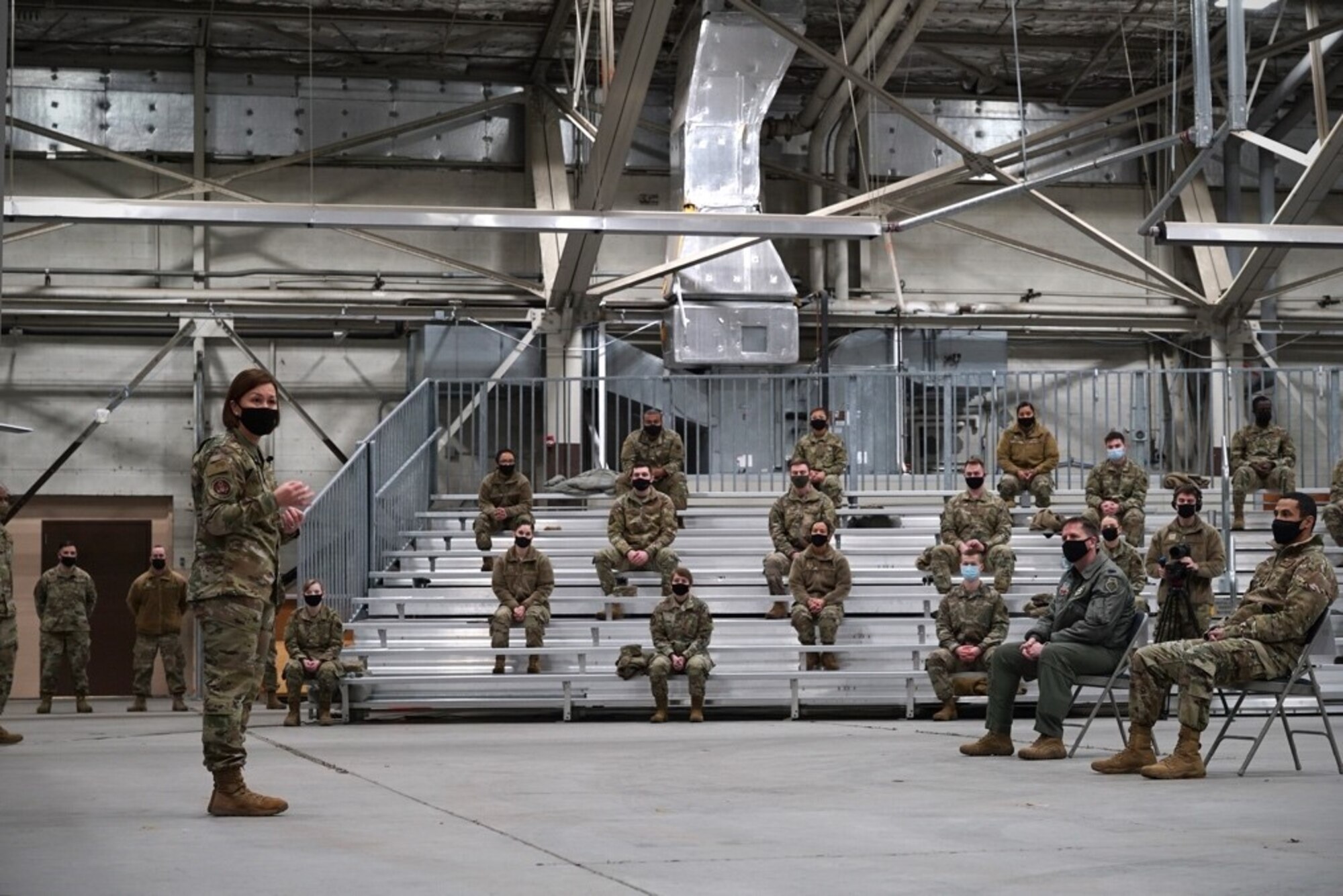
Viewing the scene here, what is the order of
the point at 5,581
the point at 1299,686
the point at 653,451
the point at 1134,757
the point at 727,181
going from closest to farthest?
the point at 1134,757 < the point at 1299,686 < the point at 5,581 < the point at 653,451 < the point at 727,181

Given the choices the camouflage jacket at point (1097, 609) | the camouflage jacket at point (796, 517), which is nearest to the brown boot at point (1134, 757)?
the camouflage jacket at point (1097, 609)

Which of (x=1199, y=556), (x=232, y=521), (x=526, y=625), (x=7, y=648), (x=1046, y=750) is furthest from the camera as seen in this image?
(x=526, y=625)

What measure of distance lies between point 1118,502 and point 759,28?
6.80 metres

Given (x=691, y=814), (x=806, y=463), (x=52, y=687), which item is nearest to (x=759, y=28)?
(x=806, y=463)

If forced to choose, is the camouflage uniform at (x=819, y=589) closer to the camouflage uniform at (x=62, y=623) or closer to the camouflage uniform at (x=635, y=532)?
the camouflage uniform at (x=635, y=532)

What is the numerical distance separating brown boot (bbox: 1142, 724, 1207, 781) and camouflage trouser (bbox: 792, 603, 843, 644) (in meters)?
6.36

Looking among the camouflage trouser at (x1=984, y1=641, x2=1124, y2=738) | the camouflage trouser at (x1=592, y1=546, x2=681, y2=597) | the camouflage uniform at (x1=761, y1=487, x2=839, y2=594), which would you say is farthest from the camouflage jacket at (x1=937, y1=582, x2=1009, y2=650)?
the camouflage trouser at (x1=984, y1=641, x2=1124, y2=738)

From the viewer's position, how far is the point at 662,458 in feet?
56.7

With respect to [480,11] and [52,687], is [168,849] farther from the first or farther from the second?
[480,11]

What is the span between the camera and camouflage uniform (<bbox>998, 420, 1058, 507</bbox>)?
17.0 meters

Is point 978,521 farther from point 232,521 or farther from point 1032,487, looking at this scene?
point 232,521

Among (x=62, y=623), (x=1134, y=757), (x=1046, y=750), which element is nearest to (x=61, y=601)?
(x=62, y=623)

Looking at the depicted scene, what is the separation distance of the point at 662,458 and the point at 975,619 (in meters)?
4.89

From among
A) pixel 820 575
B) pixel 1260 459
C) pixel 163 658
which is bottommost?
pixel 163 658
